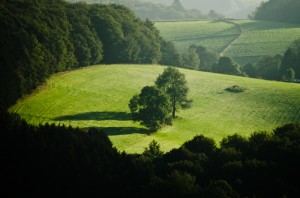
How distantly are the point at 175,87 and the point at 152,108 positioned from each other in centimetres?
1249

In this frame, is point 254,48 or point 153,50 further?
point 254,48

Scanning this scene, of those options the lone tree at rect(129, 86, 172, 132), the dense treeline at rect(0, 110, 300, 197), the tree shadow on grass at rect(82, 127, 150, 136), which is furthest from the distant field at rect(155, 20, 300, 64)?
the dense treeline at rect(0, 110, 300, 197)

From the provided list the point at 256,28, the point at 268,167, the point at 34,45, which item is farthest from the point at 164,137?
the point at 256,28

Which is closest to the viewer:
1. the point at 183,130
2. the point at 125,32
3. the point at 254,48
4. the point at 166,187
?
the point at 166,187

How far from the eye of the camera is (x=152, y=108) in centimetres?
Answer: 6881

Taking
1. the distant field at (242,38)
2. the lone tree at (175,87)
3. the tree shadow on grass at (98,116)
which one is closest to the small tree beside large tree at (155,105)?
the lone tree at (175,87)

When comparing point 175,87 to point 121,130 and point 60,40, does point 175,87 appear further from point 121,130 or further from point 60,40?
point 60,40

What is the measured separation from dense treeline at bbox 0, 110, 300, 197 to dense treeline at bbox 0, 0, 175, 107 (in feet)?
141

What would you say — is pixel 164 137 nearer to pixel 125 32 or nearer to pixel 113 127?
pixel 113 127

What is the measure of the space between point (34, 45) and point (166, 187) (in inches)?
2452

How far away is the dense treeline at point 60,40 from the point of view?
2840 inches

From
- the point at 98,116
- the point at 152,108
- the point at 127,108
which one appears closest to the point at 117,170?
the point at 152,108

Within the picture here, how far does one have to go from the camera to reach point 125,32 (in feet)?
396

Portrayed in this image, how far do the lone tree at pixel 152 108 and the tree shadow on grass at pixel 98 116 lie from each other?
9.47 feet
